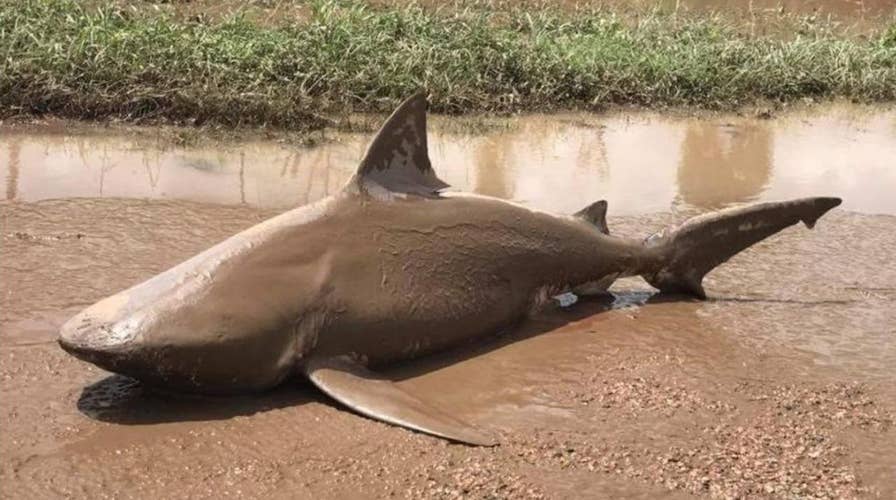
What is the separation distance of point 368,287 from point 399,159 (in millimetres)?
656

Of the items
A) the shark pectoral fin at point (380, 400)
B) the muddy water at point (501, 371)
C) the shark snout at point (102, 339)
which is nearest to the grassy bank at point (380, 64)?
the muddy water at point (501, 371)

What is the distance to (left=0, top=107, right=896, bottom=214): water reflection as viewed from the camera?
8.16 meters

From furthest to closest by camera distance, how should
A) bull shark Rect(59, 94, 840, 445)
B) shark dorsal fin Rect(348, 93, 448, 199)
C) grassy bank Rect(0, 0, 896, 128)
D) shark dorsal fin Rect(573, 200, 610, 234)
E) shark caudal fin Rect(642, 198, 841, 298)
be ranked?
grassy bank Rect(0, 0, 896, 128)
shark caudal fin Rect(642, 198, 841, 298)
shark dorsal fin Rect(573, 200, 610, 234)
shark dorsal fin Rect(348, 93, 448, 199)
bull shark Rect(59, 94, 840, 445)

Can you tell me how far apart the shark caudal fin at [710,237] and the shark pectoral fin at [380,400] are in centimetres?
214

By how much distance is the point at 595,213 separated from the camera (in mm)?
6242

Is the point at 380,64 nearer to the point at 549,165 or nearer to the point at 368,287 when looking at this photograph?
the point at 549,165

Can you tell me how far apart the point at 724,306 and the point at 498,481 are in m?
2.67

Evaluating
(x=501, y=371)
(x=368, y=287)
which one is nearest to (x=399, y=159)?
(x=368, y=287)

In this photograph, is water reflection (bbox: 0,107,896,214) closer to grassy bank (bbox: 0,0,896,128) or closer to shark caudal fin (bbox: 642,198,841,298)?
grassy bank (bbox: 0,0,896,128)

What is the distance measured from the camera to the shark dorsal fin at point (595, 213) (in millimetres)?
6199

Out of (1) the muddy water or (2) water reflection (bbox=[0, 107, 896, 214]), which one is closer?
(1) the muddy water

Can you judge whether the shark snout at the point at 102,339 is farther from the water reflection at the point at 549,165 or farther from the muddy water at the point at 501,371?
the water reflection at the point at 549,165

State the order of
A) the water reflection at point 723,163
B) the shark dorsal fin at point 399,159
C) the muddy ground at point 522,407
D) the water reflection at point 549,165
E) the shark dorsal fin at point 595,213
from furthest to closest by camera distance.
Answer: the water reflection at point 723,163, the water reflection at point 549,165, the shark dorsal fin at point 595,213, the shark dorsal fin at point 399,159, the muddy ground at point 522,407

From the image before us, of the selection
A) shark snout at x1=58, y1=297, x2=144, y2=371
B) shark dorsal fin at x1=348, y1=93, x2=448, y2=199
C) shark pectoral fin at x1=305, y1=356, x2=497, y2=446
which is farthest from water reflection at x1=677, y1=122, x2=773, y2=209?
shark snout at x1=58, y1=297, x2=144, y2=371
